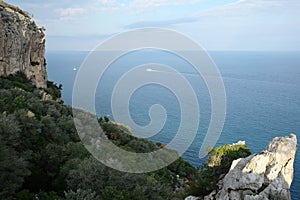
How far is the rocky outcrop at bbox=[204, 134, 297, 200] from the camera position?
12133mm

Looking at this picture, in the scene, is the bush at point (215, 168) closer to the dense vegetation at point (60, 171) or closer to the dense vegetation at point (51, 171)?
the dense vegetation at point (60, 171)

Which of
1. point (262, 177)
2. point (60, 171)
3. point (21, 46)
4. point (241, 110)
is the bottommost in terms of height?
point (241, 110)

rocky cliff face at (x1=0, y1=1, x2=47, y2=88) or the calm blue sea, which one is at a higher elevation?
rocky cliff face at (x1=0, y1=1, x2=47, y2=88)

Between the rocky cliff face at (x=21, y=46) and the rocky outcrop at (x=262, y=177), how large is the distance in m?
28.1

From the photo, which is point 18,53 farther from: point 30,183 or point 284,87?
point 284,87

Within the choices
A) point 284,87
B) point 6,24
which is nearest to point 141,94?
point 284,87

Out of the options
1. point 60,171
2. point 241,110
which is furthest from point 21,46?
point 241,110

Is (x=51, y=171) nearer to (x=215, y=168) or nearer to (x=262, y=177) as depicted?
(x=215, y=168)

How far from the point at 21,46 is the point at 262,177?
1258 inches

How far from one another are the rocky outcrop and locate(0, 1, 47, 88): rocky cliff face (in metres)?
28.1

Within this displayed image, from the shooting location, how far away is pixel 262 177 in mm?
13344

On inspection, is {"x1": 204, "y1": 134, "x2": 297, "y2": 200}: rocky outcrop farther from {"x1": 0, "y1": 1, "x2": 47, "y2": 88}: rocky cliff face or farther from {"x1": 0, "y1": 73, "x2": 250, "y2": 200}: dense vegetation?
{"x1": 0, "y1": 1, "x2": 47, "y2": 88}: rocky cliff face

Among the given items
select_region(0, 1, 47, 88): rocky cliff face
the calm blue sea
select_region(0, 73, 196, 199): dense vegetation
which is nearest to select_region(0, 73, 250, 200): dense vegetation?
select_region(0, 73, 196, 199): dense vegetation

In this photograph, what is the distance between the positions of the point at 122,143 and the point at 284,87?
89645mm
